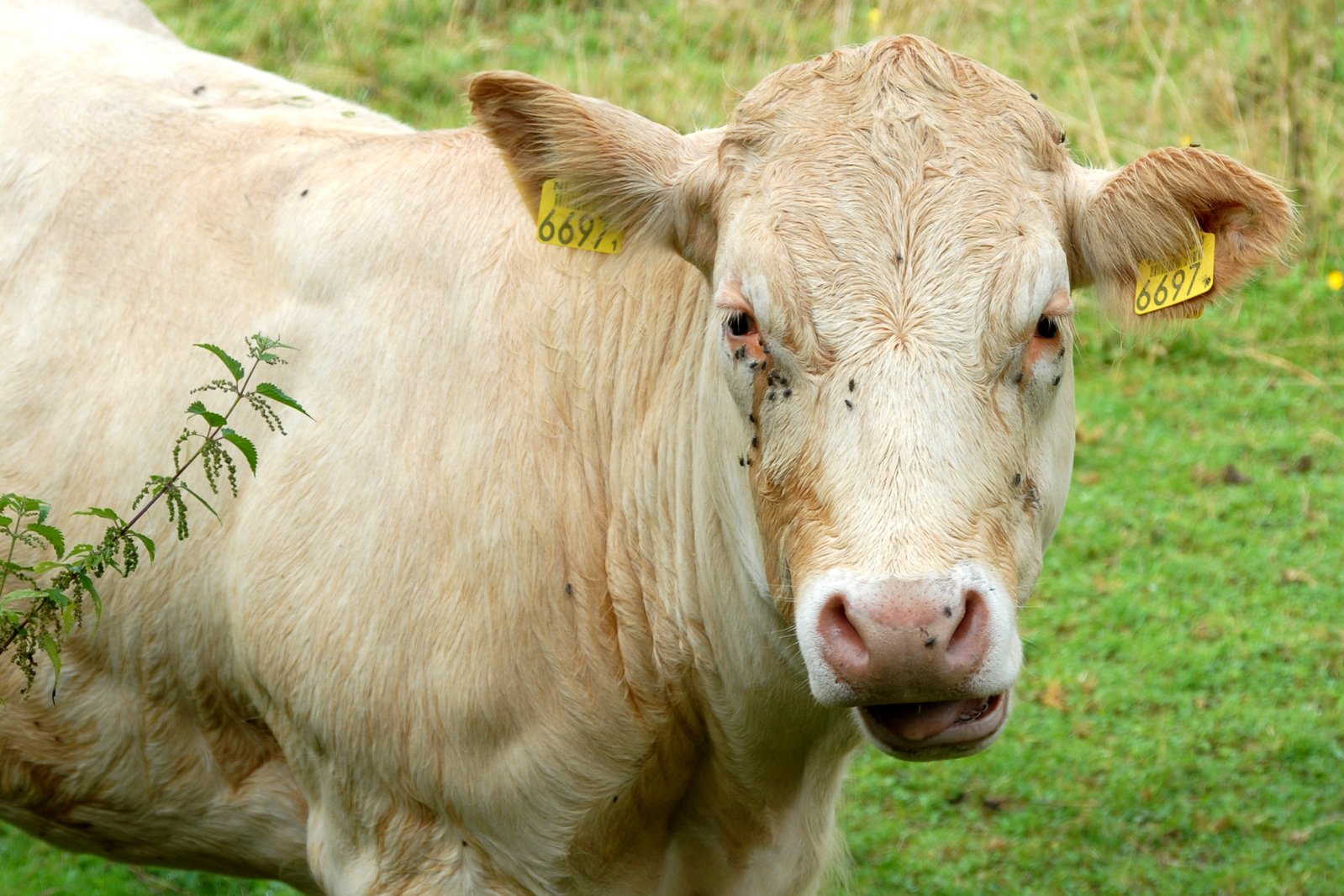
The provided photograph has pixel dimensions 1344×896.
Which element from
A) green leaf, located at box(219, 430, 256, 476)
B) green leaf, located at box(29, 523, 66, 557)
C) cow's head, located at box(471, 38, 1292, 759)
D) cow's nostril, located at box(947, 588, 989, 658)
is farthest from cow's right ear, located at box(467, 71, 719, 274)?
green leaf, located at box(29, 523, 66, 557)

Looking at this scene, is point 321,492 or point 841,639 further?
point 321,492

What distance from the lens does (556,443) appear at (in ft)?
11.2

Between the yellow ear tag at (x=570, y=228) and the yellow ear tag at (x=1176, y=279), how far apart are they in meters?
1.09

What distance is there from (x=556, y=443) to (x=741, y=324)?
2.30ft

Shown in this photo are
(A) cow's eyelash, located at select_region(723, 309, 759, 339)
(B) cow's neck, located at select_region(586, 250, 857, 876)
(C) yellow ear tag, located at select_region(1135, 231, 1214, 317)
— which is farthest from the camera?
(B) cow's neck, located at select_region(586, 250, 857, 876)

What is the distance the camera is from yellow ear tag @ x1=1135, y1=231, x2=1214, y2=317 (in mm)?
3107

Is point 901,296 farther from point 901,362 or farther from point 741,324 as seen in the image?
point 741,324

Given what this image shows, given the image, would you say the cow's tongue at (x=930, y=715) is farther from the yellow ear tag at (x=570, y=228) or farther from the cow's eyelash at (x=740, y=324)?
the yellow ear tag at (x=570, y=228)

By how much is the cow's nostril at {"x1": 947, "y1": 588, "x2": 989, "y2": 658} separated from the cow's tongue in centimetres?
17

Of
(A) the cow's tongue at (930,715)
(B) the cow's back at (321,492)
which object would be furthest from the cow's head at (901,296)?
(B) the cow's back at (321,492)

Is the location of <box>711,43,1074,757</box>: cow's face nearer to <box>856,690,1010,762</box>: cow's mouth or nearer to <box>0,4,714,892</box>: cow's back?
<box>856,690,1010,762</box>: cow's mouth

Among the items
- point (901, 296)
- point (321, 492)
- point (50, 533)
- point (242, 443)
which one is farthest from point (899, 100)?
point (50, 533)

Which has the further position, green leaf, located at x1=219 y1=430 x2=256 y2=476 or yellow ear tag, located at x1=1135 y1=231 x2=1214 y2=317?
yellow ear tag, located at x1=1135 y1=231 x2=1214 y2=317

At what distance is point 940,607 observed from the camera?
2424 millimetres
